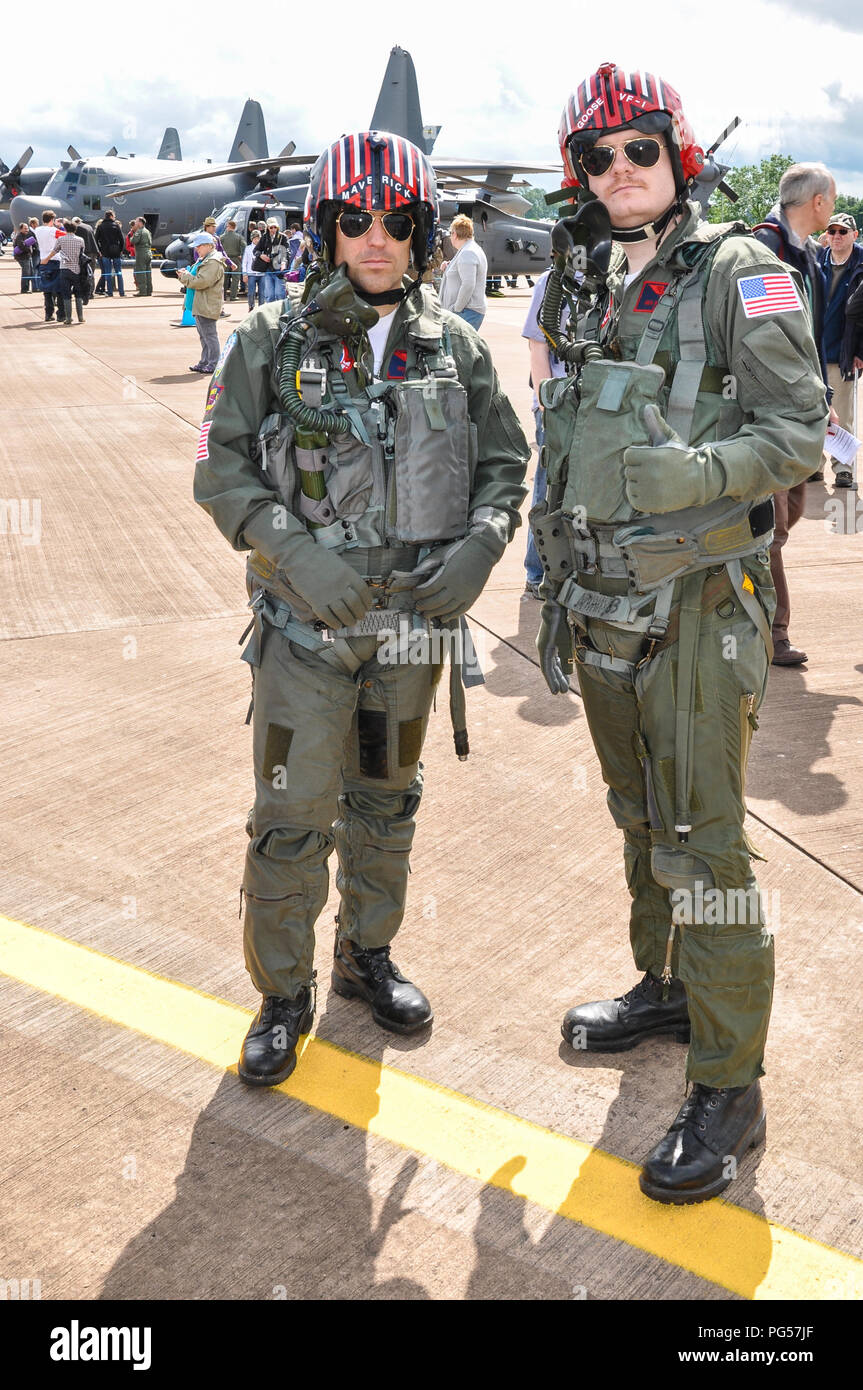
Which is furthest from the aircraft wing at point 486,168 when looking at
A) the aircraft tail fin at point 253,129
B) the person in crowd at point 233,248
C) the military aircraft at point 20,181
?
the aircraft tail fin at point 253,129

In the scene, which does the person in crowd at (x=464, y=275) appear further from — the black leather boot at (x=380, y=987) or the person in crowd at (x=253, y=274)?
the person in crowd at (x=253, y=274)

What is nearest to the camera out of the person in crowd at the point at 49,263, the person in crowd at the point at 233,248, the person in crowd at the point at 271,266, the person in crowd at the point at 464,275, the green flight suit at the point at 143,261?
the person in crowd at the point at 464,275

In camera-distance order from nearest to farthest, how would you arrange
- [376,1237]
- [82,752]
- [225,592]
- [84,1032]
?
1. [376,1237]
2. [84,1032]
3. [82,752]
4. [225,592]

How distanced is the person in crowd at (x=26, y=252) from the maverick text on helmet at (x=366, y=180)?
27.3 metres

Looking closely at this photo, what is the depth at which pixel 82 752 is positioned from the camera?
509 centimetres

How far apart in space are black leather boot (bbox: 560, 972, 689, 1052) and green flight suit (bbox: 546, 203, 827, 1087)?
42 cm

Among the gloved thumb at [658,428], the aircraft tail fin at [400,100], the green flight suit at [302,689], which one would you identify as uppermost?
the aircraft tail fin at [400,100]

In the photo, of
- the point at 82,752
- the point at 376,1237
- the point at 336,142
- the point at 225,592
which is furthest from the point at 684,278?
the point at 225,592

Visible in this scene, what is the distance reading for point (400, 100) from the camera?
4350 centimetres

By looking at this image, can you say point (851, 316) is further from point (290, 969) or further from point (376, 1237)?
point (376, 1237)

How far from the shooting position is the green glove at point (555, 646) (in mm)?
3213

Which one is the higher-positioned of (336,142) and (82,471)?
(336,142)

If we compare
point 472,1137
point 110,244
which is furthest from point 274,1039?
point 110,244
